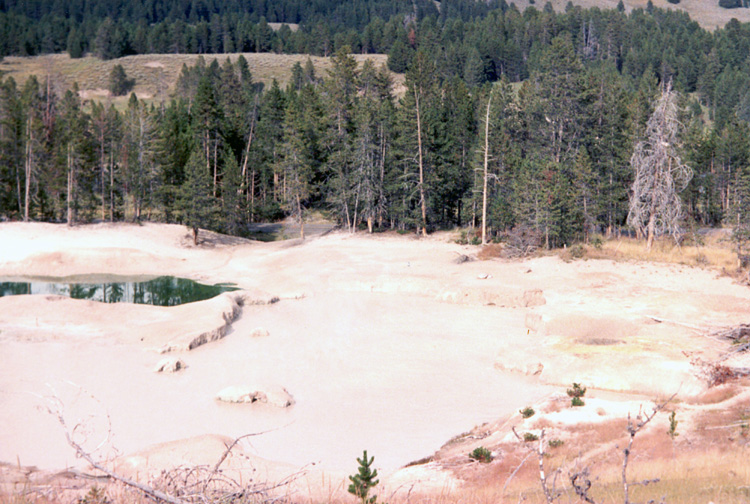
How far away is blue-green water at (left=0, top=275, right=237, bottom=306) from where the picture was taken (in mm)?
34531

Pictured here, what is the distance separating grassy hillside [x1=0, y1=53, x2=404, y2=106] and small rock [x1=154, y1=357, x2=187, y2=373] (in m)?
91.9

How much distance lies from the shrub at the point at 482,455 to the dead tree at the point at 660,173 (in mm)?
25006

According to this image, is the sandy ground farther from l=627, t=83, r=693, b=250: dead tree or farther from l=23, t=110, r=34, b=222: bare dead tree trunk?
l=23, t=110, r=34, b=222: bare dead tree trunk

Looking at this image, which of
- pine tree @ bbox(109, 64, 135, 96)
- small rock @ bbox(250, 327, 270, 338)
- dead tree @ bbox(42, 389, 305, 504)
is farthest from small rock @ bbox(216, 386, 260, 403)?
pine tree @ bbox(109, 64, 135, 96)

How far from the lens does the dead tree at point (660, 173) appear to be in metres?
35.2

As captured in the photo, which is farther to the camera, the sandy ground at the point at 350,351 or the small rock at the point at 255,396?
the small rock at the point at 255,396

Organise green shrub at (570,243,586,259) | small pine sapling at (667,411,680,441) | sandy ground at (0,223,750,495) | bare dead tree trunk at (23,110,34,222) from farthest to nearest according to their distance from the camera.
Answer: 1. bare dead tree trunk at (23,110,34,222)
2. green shrub at (570,243,586,259)
3. sandy ground at (0,223,750,495)
4. small pine sapling at (667,411,680,441)

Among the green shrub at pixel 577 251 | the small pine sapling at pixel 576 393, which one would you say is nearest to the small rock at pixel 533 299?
the green shrub at pixel 577 251

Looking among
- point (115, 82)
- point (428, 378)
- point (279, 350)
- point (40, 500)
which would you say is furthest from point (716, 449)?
point (115, 82)

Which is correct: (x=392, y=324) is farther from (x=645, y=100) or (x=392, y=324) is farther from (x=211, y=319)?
(x=645, y=100)

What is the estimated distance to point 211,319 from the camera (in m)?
26.5

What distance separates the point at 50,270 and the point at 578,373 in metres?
32.2

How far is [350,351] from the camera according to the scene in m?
24.1

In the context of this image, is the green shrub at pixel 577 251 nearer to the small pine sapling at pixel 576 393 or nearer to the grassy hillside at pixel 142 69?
the small pine sapling at pixel 576 393
